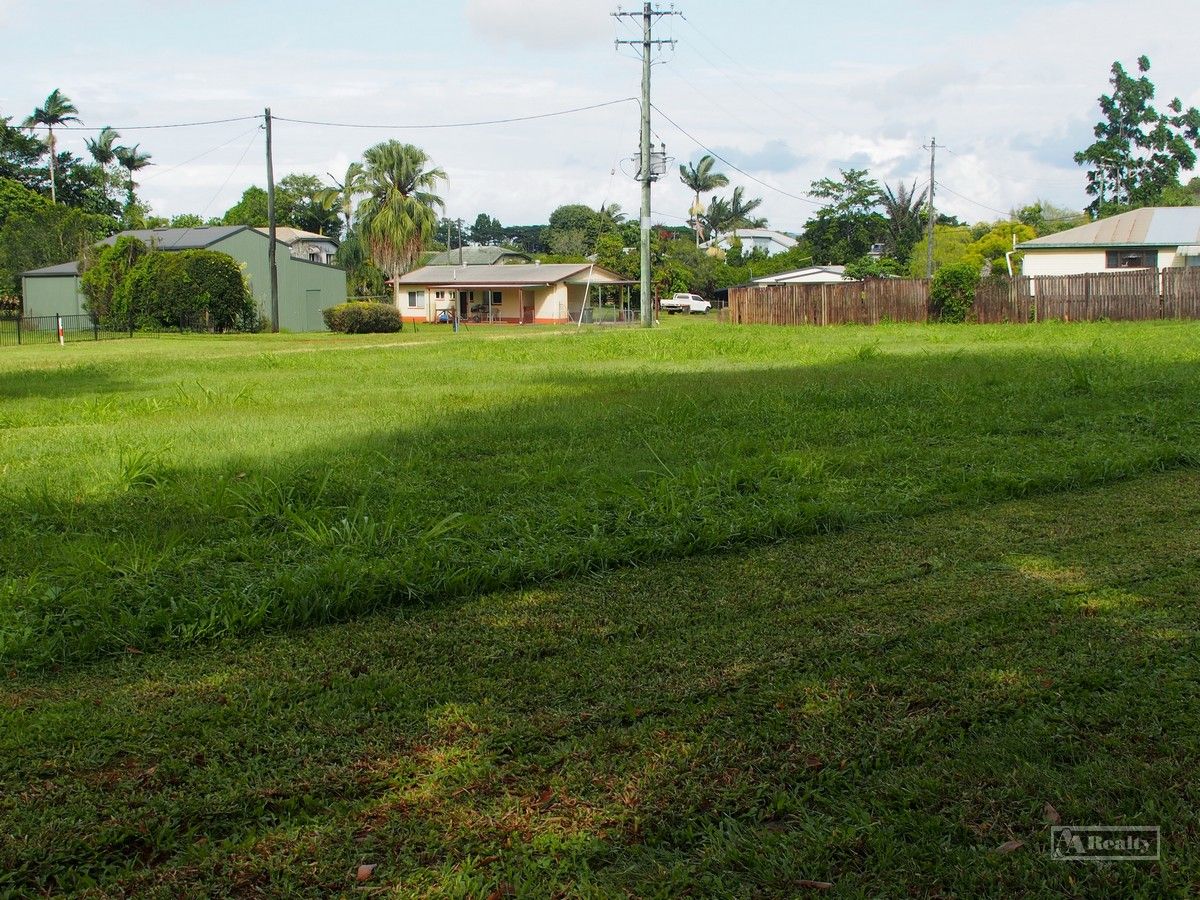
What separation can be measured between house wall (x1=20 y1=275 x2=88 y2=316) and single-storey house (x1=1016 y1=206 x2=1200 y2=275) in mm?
39557

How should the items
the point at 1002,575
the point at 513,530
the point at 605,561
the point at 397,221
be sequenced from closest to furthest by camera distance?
1. the point at 1002,575
2. the point at 605,561
3. the point at 513,530
4. the point at 397,221

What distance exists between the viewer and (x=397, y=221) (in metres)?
65.2

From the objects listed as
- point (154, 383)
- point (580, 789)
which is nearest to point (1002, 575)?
point (580, 789)

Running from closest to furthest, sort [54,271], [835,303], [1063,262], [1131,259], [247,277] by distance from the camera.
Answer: [835,303]
[1131,259]
[1063,262]
[247,277]
[54,271]

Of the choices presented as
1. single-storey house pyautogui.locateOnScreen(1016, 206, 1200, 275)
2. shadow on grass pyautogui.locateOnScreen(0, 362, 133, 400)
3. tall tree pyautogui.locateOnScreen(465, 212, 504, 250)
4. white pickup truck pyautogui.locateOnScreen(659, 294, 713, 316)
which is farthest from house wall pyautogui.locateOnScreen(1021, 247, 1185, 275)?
tall tree pyautogui.locateOnScreen(465, 212, 504, 250)

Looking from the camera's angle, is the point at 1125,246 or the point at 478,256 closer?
the point at 1125,246

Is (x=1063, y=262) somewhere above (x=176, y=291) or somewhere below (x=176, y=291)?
above

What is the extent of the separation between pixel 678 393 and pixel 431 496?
5.84 m

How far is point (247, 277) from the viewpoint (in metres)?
45.8

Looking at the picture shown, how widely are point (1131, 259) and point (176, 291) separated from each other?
36.5 meters

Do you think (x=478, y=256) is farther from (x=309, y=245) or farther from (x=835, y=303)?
(x=835, y=303)

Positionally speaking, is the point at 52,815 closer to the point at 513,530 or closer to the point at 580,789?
the point at 580,789

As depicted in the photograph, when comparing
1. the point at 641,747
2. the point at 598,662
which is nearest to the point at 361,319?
the point at 598,662

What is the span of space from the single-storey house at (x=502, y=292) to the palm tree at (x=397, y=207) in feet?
10.5
